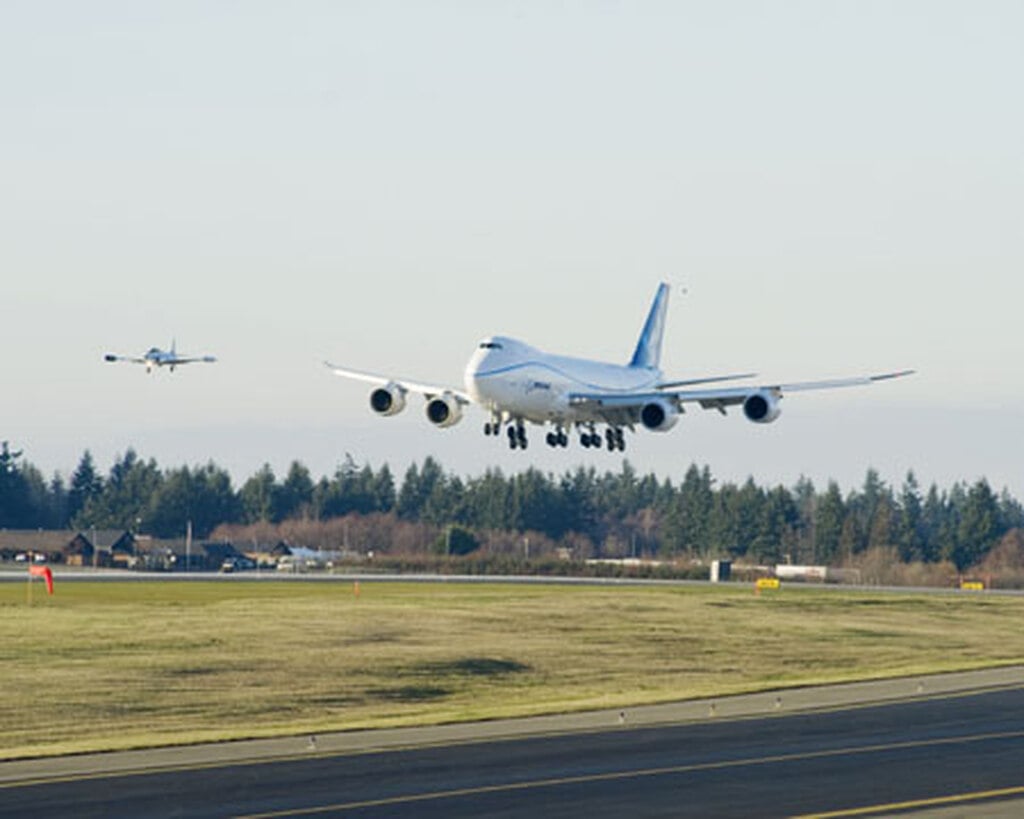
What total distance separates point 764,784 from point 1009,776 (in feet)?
15.3

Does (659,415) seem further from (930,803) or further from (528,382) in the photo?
(930,803)

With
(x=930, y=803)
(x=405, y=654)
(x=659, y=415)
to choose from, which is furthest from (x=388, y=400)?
(x=930, y=803)

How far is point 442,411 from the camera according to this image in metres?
83.6

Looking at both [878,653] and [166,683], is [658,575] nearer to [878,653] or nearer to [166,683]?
[878,653]

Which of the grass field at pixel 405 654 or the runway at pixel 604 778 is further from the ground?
the grass field at pixel 405 654

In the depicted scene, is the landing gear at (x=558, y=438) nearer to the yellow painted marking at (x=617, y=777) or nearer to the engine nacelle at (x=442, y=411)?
the engine nacelle at (x=442, y=411)

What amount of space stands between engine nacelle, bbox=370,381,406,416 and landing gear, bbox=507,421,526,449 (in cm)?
490

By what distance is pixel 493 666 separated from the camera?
62.2 metres

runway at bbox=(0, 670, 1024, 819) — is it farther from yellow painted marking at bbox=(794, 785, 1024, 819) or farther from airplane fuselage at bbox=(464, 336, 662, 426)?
airplane fuselage at bbox=(464, 336, 662, 426)

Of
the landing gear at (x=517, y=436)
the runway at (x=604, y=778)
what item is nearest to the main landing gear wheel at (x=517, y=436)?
the landing gear at (x=517, y=436)

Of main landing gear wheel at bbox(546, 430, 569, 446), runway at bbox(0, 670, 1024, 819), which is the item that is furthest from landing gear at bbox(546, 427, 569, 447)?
runway at bbox(0, 670, 1024, 819)

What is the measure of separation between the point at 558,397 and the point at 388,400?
7261 millimetres

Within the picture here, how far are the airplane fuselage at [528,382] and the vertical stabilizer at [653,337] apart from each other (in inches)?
603

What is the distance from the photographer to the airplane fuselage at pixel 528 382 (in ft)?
260
